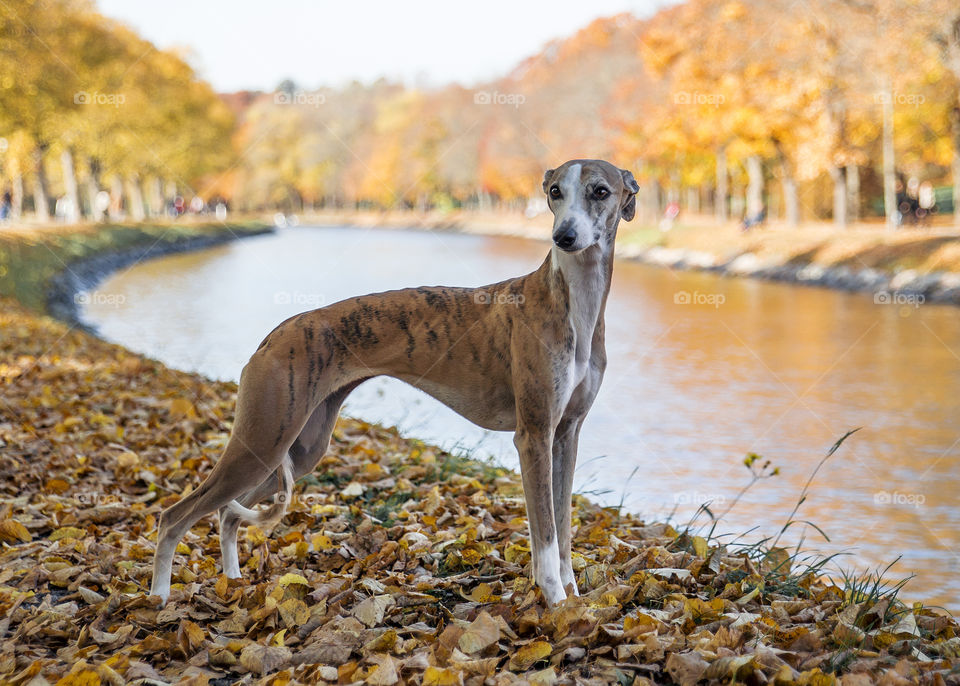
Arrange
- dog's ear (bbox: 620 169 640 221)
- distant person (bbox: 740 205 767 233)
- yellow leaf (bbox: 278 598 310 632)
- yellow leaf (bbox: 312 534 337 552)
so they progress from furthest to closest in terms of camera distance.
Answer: distant person (bbox: 740 205 767 233) → yellow leaf (bbox: 312 534 337 552) → dog's ear (bbox: 620 169 640 221) → yellow leaf (bbox: 278 598 310 632)

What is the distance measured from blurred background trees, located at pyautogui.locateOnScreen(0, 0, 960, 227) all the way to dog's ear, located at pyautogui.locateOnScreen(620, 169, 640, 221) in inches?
373

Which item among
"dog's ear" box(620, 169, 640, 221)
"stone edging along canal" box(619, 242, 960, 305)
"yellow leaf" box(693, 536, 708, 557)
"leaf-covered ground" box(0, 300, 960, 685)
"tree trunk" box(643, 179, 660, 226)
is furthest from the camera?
"tree trunk" box(643, 179, 660, 226)

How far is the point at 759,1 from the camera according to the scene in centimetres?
3206

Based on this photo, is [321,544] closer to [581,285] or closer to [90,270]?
[581,285]

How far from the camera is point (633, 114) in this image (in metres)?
44.1

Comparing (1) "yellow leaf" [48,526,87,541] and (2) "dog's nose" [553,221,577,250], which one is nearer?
(2) "dog's nose" [553,221,577,250]

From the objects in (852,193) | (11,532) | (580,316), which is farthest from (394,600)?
(852,193)

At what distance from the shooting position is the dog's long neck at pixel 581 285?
3957mm

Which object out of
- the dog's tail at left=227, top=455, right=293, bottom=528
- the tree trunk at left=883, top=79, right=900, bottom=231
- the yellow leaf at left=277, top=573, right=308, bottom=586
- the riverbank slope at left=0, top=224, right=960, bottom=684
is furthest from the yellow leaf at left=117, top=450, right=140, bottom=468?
the tree trunk at left=883, top=79, right=900, bottom=231

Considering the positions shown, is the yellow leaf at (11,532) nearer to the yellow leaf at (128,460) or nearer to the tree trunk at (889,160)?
the yellow leaf at (128,460)

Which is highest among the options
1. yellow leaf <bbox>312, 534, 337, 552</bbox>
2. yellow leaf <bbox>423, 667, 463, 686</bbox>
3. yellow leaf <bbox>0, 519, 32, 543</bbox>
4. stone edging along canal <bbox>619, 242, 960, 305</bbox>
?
yellow leaf <bbox>0, 519, 32, 543</bbox>

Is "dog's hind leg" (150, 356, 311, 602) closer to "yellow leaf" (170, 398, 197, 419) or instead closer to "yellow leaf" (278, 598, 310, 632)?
"yellow leaf" (278, 598, 310, 632)

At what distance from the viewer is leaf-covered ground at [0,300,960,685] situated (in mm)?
3457

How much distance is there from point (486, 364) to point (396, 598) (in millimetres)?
1116
